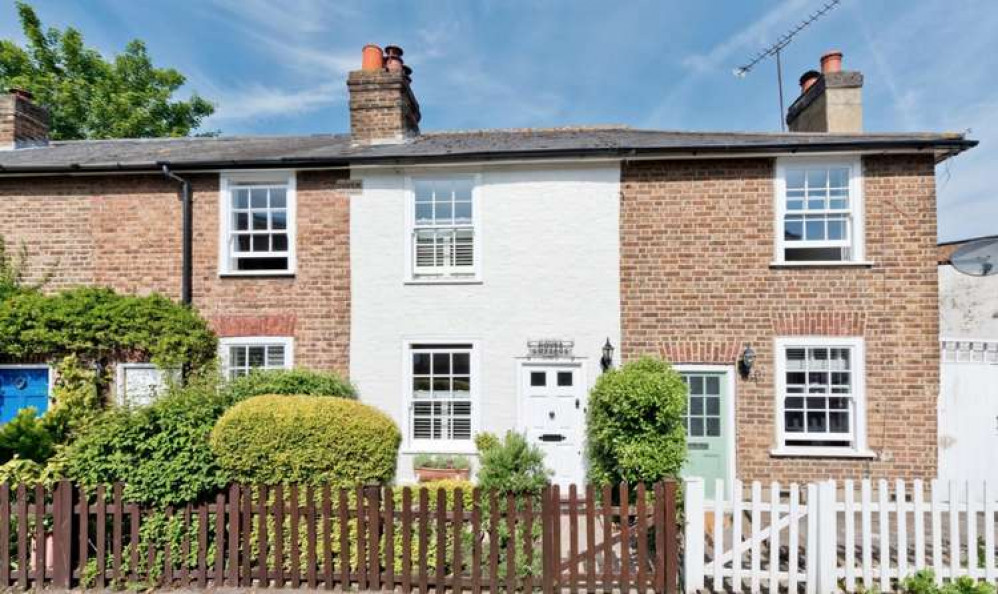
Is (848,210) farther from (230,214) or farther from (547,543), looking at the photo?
(230,214)

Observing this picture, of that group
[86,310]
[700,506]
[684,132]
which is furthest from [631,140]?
[86,310]

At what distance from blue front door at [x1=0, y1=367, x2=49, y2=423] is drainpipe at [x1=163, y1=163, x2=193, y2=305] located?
2.67m

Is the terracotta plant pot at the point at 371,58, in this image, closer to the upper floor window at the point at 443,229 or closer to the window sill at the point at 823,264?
the upper floor window at the point at 443,229

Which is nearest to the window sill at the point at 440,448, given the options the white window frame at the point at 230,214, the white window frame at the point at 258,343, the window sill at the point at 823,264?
the white window frame at the point at 258,343

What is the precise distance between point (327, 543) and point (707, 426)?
6.28 m

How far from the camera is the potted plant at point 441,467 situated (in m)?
8.17

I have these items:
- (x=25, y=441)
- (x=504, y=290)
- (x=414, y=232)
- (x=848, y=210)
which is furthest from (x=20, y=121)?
(x=848, y=210)

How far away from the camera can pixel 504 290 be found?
28.4 ft

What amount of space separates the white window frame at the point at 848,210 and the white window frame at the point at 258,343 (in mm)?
8803

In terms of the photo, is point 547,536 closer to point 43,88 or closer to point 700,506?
point 700,506

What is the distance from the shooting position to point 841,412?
318 inches

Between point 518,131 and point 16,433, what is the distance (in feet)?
32.9

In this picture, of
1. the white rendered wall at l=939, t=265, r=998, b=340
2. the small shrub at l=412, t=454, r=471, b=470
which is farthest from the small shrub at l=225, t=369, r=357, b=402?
the white rendered wall at l=939, t=265, r=998, b=340

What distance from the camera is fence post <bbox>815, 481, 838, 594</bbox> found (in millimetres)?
4926
